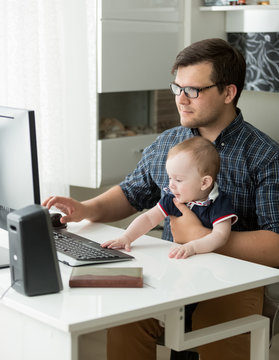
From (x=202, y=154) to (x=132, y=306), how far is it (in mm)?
600

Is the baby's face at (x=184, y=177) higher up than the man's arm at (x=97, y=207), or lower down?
higher up

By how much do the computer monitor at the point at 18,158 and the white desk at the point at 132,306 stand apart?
0.67 ft

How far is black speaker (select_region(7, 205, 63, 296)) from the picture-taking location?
1.58m

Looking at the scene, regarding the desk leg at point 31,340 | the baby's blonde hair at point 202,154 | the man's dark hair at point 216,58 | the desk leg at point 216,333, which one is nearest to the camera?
the desk leg at point 31,340

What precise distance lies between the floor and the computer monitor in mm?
1246

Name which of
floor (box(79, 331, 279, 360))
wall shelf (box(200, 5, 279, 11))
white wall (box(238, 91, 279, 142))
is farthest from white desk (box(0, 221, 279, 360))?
wall shelf (box(200, 5, 279, 11))

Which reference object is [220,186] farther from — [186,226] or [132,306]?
[132,306]

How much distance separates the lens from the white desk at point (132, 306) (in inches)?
59.1

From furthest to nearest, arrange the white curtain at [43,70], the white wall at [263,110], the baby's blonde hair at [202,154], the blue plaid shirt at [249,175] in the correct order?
the white wall at [263,110] → the white curtain at [43,70] → the blue plaid shirt at [249,175] → the baby's blonde hair at [202,154]

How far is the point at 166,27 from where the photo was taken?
140 inches

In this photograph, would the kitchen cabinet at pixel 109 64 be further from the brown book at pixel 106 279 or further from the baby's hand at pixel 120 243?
the brown book at pixel 106 279

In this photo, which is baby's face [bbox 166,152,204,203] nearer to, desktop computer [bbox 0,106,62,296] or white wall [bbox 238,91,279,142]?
desktop computer [bbox 0,106,62,296]

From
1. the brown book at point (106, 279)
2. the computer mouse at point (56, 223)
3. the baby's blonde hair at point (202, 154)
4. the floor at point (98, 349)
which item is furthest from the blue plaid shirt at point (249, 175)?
the floor at point (98, 349)

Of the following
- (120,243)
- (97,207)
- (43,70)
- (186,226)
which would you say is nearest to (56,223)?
(97,207)
